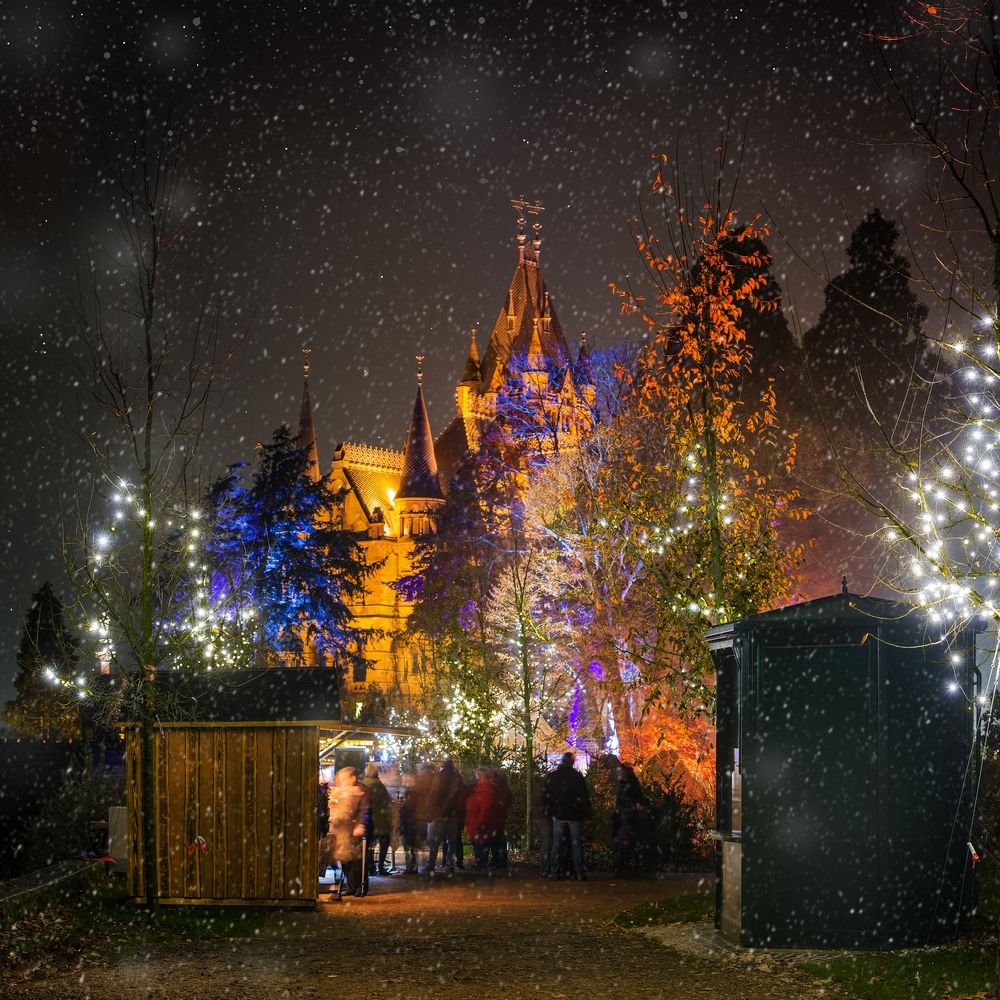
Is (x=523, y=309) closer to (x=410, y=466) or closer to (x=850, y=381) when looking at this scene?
(x=410, y=466)

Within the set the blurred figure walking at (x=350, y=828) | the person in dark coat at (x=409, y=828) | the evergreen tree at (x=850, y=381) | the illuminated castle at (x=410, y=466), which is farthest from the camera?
the illuminated castle at (x=410, y=466)

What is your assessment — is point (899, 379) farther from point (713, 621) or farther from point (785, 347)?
point (713, 621)

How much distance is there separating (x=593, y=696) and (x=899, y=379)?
21838 millimetres

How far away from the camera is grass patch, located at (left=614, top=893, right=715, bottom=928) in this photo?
1377cm

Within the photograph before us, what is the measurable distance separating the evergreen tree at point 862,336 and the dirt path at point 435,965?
114ft

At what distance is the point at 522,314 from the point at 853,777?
96704mm

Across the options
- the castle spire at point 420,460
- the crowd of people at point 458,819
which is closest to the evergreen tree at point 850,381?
the crowd of people at point 458,819

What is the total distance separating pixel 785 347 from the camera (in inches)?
1892

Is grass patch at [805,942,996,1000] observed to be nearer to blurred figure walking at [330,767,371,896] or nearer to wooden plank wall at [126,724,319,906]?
wooden plank wall at [126,724,319,906]

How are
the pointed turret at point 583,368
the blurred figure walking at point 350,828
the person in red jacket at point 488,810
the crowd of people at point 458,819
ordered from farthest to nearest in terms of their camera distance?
the pointed turret at point 583,368
the person in red jacket at point 488,810
the crowd of people at point 458,819
the blurred figure walking at point 350,828

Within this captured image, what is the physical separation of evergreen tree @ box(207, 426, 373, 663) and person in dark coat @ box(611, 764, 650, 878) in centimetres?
2648

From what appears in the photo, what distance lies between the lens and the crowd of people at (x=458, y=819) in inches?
692

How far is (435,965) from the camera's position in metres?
11.0

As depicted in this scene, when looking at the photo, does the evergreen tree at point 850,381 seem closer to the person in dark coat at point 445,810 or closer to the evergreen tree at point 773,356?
the evergreen tree at point 773,356
